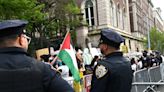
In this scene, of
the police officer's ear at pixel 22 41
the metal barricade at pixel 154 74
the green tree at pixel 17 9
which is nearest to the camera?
the police officer's ear at pixel 22 41

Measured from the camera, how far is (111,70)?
3.86 m

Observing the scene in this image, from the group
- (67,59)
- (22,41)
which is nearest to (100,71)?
(22,41)

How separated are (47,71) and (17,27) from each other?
A: 1.17 ft

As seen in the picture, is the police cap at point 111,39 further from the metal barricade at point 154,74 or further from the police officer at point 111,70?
the metal barricade at point 154,74

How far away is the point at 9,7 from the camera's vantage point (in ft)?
66.7

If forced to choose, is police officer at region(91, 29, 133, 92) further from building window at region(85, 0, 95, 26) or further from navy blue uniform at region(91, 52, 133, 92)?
building window at region(85, 0, 95, 26)

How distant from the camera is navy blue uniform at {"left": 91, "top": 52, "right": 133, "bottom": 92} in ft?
12.4

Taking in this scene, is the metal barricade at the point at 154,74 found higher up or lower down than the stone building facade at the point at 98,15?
lower down

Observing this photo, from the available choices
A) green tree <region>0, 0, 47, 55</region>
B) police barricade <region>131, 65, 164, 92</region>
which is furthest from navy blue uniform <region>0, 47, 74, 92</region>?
green tree <region>0, 0, 47, 55</region>

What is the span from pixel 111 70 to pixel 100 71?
13 centimetres

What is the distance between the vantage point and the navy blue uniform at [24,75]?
256cm

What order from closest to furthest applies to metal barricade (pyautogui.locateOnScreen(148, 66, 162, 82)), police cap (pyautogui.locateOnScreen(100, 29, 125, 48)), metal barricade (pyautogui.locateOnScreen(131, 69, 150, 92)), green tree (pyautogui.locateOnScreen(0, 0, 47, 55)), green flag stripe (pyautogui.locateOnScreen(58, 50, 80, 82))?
1. police cap (pyautogui.locateOnScreen(100, 29, 125, 48))
2. green flag stripe (pyautogui.locateOnScreen(58, 50, 80, 82))
3. metal barricade (pyautogui.locateOnScreen(131, 69, 150, 92))
4. metal barricade (pyautogui.locateOnScreen(148, 66, 162, 82))
5. green tree (pyautogui.locateOnScreen(0, 0, 47, 55))

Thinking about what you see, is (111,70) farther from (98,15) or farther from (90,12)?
(90,12)

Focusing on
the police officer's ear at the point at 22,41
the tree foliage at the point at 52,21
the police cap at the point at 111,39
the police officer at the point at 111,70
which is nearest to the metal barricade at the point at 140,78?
the police officer at the point at 111,70
